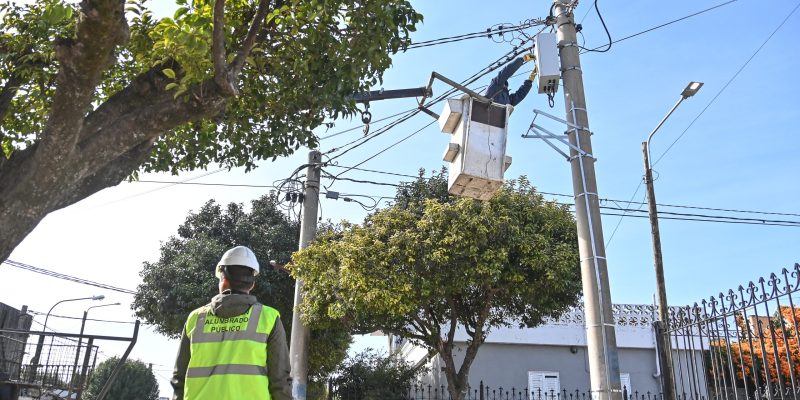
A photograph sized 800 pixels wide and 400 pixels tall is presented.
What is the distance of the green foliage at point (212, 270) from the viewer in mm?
16031

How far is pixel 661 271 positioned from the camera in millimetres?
12656

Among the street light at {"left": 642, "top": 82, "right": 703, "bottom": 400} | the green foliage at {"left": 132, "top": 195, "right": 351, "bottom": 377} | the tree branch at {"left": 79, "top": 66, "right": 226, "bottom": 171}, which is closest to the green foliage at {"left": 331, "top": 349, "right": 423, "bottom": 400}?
the green foliage at {"left": 132, "top": 195, "right": 351, "bottom": 377}

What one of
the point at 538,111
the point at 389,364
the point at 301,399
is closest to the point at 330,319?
the point at 301,399

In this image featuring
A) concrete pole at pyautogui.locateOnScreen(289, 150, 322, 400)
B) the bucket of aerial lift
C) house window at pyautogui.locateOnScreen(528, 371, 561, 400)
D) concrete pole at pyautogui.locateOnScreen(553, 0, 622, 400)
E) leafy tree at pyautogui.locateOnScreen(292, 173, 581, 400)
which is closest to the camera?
the bucket of aerial lift

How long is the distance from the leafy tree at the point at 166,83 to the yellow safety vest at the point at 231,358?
192 cm

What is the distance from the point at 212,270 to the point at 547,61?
448 inches

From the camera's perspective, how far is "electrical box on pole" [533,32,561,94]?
7.46 metres

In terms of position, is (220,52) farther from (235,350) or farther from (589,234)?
(589,234)

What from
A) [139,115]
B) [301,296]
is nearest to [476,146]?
[139,115]

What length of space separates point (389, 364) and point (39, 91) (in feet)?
42.4

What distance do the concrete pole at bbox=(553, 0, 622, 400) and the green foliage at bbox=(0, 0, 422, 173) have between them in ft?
7.23

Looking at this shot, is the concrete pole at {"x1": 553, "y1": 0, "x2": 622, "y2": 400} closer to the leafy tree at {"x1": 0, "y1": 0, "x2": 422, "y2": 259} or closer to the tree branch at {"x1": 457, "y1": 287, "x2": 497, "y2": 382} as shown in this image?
the leafy tree at {"x1": 0, "y1": 0, "x2": 422, "y2": 259}

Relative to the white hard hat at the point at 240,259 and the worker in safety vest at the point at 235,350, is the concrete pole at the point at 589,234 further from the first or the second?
the white hard hat at the point at 240,259

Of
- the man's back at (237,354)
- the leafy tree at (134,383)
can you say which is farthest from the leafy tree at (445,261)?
the leafy tree at (134,383)
